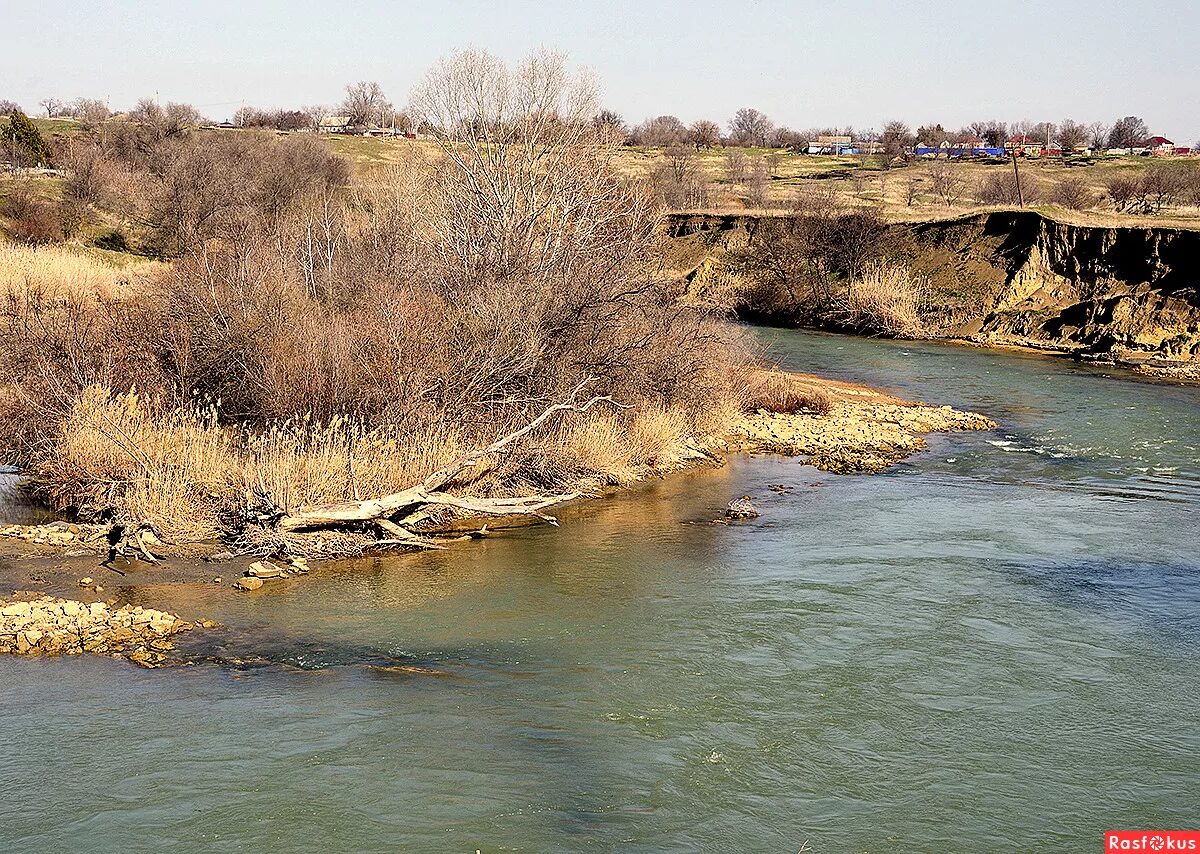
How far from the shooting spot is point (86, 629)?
1192 cm

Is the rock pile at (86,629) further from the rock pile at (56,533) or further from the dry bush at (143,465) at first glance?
the dry bush at (143,465)

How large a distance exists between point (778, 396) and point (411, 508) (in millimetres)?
13527

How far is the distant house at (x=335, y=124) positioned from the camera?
9936 cm

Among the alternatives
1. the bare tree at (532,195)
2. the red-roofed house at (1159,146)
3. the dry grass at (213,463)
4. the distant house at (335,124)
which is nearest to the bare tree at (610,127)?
the bare tree at (532,195)

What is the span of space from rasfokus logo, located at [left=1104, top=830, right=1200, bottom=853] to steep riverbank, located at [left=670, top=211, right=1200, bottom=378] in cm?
2831

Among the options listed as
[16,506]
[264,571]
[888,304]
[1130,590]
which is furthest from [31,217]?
[1130,590]

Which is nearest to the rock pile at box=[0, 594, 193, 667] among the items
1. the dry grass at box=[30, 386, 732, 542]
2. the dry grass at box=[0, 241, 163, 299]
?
the dry grass at box=[30, 386, 732, 542]

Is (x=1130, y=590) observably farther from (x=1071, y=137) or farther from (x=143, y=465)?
(x=1071, y=137)

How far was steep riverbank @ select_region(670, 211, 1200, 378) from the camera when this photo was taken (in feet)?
123

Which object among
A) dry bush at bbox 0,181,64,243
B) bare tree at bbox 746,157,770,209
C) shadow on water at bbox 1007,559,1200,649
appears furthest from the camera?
bare tree at bbox 746,157,770,209

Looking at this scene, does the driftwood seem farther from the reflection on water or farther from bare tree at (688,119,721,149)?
bare tree at (688,119,721,149)

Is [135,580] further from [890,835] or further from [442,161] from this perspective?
[442,161]

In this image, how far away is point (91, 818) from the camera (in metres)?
8.46

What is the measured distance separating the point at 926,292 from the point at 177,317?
33032mm
